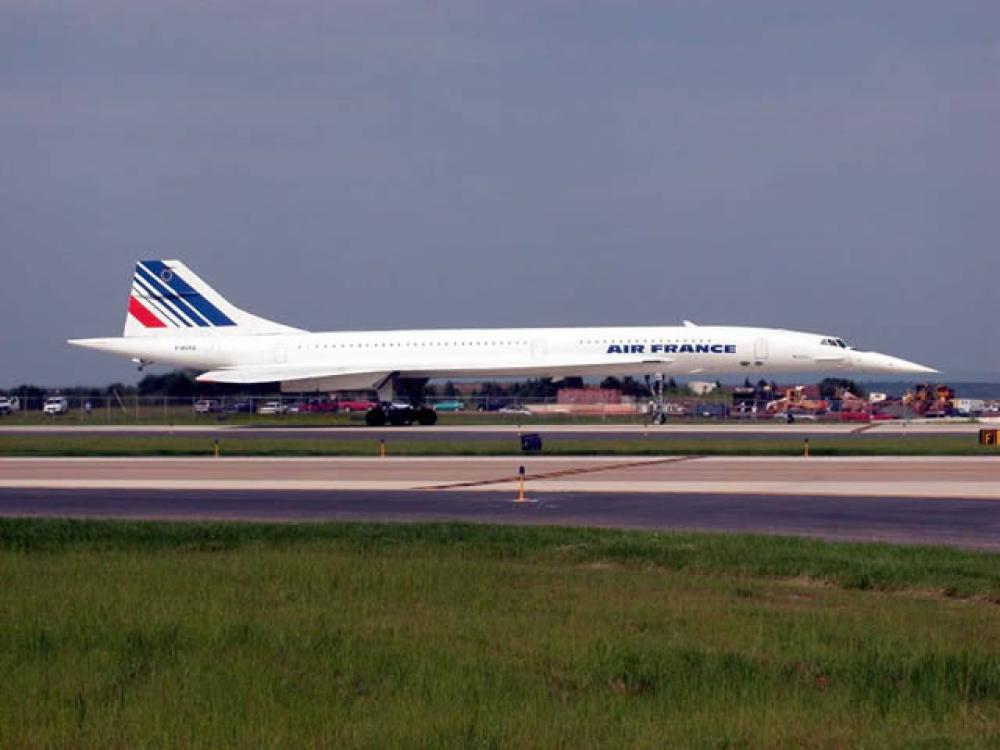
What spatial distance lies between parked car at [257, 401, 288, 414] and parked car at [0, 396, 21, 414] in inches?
632

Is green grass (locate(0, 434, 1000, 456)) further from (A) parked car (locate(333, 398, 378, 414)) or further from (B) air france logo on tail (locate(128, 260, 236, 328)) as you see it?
(A) parked car (locate(333, 398, 378, 414))

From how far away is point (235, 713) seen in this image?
860cm

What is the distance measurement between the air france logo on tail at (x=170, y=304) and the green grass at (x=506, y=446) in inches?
638

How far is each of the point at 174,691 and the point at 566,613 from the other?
3902 millimetres

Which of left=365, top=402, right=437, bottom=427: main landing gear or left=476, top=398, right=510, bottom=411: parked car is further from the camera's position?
left=476, top=398, right=510, bottom=411: parked car

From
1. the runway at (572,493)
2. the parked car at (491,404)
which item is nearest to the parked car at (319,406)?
the parked car at (491,404)

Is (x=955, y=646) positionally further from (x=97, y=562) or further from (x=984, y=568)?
(x=97, y=562)

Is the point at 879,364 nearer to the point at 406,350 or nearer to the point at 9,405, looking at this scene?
the point at 406,350

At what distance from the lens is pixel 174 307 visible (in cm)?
6500

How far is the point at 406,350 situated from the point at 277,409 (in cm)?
3261

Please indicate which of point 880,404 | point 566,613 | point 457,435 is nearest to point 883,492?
point 566,613

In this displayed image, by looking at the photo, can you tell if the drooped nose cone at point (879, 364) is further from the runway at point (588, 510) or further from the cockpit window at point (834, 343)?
the runway at point (588, 510)

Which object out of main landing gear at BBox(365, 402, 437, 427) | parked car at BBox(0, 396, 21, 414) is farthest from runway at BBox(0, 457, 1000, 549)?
parked car at BBox(0, 396, 21, 414)

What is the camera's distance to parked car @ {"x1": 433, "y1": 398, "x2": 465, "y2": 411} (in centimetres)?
9049
